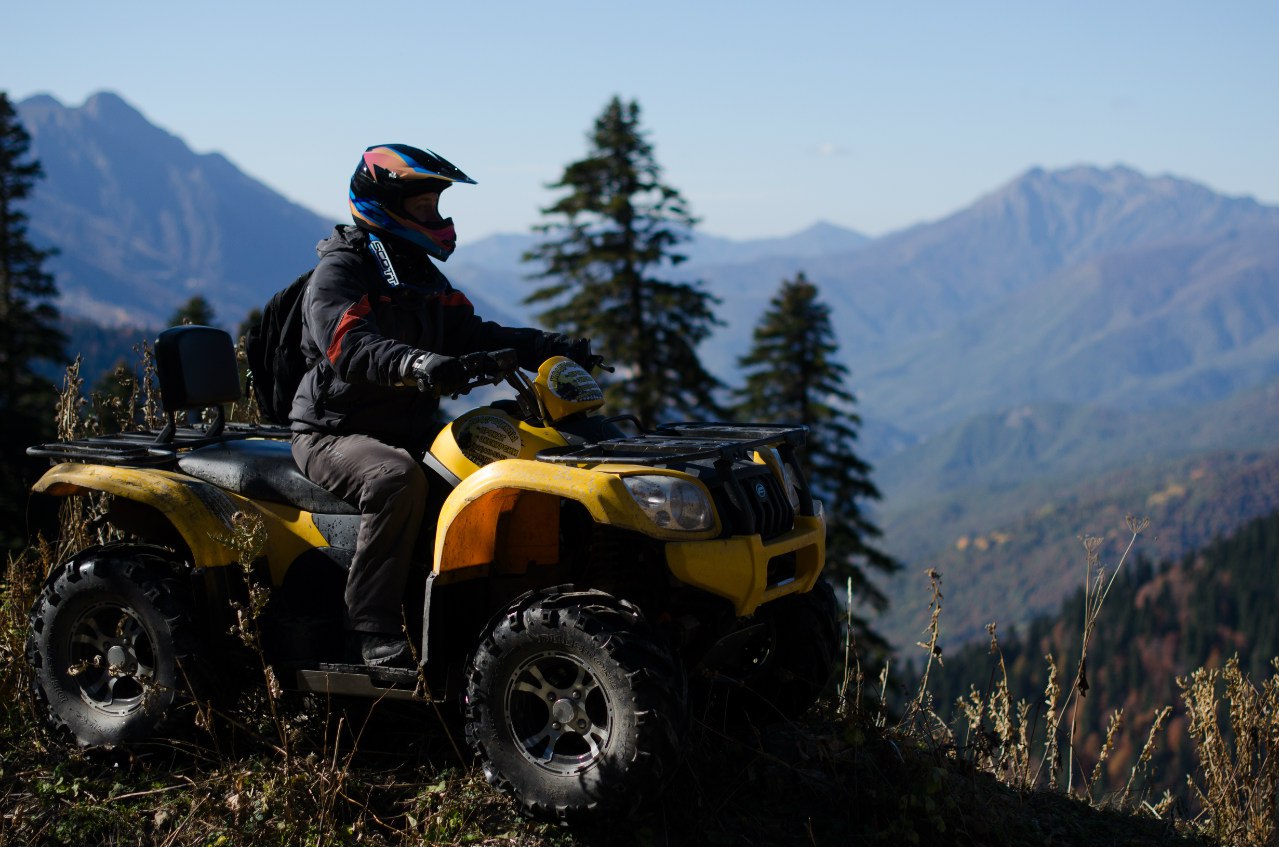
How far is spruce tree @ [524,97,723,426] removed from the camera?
2831 cm

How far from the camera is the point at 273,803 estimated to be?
175 inches

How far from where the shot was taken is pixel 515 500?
15.2ft

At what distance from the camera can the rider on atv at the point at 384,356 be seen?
4570 millimetres

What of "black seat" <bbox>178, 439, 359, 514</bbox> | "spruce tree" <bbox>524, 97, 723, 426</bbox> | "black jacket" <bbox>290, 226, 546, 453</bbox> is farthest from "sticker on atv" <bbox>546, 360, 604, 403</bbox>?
"spruce tree" <bbox>524, 97, 723, 426</bbox>

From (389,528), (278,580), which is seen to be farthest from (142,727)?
(389,528)

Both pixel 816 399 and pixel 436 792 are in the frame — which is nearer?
pixel 436 792

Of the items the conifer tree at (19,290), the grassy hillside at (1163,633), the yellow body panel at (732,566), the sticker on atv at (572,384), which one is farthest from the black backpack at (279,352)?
the grassy hillside at (1163,633)

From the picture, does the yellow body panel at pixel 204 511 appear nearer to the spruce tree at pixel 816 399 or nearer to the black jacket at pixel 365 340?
the black jacket at pixel 365 340

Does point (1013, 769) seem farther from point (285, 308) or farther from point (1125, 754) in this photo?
point (1125, 754)

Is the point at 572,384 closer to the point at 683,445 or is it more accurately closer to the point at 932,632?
the point at 683,445

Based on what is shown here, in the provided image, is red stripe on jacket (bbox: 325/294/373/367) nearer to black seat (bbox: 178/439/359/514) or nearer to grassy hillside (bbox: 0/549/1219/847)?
black seat (bbox: 178/439/359/514)

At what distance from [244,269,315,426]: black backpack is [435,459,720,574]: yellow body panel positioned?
1.23 metres

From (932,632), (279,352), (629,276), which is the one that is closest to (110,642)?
(279,352)

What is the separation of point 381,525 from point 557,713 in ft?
3.36
